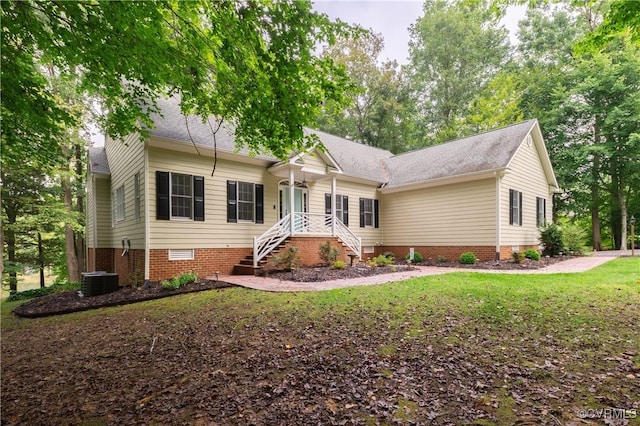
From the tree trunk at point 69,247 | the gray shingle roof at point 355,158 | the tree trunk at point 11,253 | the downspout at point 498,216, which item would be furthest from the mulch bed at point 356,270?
the tree trunk at point 11,253

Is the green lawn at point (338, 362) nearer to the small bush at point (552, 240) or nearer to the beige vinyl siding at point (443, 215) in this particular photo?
the beige vinyl siding at point (443, 215)

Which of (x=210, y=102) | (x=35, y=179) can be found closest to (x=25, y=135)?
(x=210, y=102)

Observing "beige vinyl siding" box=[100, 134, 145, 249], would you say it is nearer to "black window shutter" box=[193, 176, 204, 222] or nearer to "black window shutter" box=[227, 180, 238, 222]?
"black window shutter" box=[193, 176, 204, 222]

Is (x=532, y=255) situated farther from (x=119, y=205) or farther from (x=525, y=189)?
(x=119, y=205)

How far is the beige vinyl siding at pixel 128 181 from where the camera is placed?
10.00m

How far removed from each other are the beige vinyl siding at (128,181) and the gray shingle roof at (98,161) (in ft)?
1.19

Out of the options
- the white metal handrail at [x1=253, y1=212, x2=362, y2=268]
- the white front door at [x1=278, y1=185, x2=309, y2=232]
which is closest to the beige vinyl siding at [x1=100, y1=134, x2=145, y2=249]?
the white metal handrail at [x1=253, y1=212, x2=362, y2=268]

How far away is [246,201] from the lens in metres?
12.0

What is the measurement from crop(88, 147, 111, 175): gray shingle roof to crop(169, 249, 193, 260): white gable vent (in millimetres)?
6376

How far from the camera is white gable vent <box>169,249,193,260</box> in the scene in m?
10.0

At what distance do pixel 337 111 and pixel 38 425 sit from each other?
542 centimetres

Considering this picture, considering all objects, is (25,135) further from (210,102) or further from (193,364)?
(193,364)

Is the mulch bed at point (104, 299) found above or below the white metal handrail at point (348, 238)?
below

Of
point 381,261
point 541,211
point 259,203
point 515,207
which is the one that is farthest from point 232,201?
point 541,211
